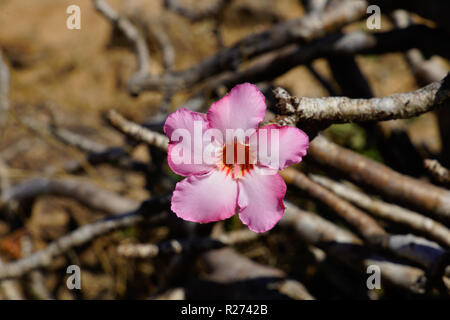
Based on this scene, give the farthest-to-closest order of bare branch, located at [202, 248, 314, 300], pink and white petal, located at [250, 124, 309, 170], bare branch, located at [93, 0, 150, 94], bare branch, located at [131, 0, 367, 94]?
bare branch, located at [93, 0, 150, 94] < bare branch, located at [131, 0, 367, 94] < bare branch, located at [202, 248, 314, 300] < pink and white petal, located at [250, 124, 309, 170]

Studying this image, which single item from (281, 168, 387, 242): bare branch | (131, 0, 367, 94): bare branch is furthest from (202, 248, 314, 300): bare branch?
(131, 0, 367, 94): bare branch

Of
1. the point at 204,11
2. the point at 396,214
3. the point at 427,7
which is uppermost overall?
the point at 204,11

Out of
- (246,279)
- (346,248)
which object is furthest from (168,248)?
(346,248)

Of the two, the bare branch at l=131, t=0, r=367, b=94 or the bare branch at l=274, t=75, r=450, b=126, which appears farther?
the bare branch at l=131, t=0, r=367, b=94

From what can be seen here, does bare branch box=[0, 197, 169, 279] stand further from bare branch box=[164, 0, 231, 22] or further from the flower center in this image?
bare branch box=[164, 0, 231, 22]

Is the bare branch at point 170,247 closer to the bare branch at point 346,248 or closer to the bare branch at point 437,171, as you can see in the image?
the bare branch at point 346,248

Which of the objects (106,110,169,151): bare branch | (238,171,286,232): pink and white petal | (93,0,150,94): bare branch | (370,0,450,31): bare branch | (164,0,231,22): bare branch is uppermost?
(164,0,231,22): bare branch

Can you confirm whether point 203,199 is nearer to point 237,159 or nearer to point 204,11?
point 237,159
